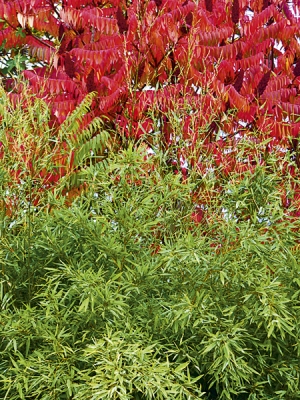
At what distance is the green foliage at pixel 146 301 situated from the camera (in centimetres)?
317

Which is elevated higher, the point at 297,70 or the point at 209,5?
the point at 209,5

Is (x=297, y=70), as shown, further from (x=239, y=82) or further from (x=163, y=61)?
(x=163, y=61)

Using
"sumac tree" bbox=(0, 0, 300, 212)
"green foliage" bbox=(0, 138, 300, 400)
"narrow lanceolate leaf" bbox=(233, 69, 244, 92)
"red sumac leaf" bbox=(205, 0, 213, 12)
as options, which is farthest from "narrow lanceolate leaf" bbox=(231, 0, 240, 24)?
"green foliage" bbox=(0, 138, 300, 400)

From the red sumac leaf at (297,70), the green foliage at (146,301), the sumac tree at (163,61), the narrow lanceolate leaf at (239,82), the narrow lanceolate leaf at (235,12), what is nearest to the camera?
the green foliage at (146,301)

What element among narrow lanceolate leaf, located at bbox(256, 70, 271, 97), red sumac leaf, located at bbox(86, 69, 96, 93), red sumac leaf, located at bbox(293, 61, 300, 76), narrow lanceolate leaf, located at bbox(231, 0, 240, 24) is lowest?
red sumac leaf, located at bbox(293, 61, 300, 76)

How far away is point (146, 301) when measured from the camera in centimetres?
363

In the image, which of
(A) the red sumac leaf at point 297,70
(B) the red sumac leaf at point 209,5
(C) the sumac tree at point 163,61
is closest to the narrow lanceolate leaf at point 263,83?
(C) the sumac tree at point 163,61

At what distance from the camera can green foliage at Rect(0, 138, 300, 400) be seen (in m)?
3.17

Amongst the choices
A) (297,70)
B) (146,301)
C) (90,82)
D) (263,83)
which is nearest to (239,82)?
(263,83)

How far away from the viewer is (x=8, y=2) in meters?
5.89

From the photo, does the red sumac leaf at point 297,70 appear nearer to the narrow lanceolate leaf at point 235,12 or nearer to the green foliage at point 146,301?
the narrow lanceolate leaf at point 235,12

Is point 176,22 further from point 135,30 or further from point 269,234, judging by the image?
point 269,234

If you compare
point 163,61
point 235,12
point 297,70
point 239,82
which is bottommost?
point 297,70

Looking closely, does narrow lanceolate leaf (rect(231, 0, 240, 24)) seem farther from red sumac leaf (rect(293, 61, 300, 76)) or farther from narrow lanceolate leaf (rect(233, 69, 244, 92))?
red sumac leaf (rect(293, 61, 300, 76))
